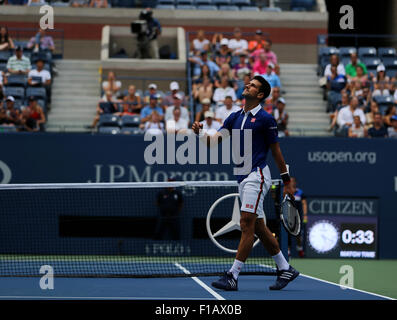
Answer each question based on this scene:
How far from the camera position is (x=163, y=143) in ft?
54.4

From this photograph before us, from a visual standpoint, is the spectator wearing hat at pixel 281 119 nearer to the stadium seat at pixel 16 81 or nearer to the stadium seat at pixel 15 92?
the stadium seat at pixel 15 92

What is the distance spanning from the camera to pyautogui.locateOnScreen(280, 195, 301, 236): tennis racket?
9172 mm

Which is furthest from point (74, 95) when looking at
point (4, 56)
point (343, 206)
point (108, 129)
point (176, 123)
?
point (343, 206)

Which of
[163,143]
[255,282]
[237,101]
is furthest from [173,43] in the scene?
[255,282]

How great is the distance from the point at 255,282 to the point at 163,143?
21.4ft

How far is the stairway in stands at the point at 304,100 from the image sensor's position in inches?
778

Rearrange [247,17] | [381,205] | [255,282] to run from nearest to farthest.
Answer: [255,282] < [381,205] < [247,17]

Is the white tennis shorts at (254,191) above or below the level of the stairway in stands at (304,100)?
below

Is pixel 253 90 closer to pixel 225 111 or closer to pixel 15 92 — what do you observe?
pixel 225 111

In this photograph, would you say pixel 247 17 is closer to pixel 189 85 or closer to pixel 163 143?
pixel 189 85

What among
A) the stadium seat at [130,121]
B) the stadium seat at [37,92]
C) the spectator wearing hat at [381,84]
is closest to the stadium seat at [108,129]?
the stadium seat at [130,121]

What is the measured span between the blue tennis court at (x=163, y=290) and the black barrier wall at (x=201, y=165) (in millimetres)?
6382

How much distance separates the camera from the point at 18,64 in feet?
62.5

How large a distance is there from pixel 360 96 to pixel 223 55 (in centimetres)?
390
